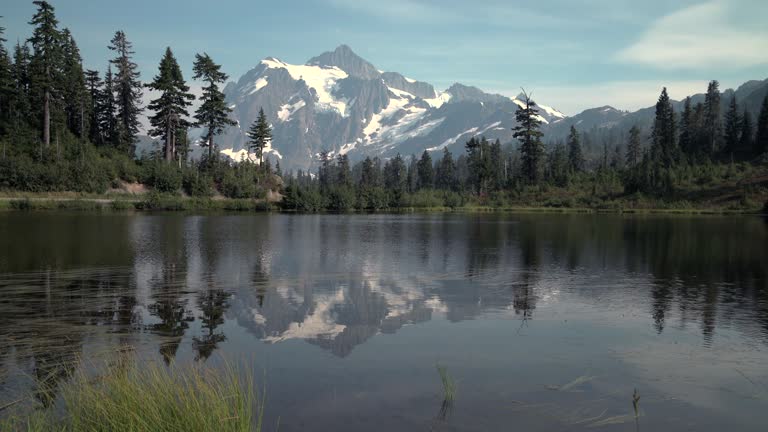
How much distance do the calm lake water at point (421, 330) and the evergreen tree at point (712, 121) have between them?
14692 centimetres

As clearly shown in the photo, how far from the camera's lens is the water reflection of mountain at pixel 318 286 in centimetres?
1455

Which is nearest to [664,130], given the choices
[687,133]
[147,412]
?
[687,133]

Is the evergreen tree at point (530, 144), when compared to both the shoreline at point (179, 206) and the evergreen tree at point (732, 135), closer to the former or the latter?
the shoreline at point (179, 206)

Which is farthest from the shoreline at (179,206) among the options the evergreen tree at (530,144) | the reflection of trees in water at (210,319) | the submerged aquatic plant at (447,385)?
the submerged aquatic plant at (447,385)

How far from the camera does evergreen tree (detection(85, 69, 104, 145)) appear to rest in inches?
3855

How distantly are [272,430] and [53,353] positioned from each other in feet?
20.1

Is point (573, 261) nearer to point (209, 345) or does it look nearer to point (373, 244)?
point (373, 244)

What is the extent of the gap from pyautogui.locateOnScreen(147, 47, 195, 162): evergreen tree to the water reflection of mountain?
192 feet

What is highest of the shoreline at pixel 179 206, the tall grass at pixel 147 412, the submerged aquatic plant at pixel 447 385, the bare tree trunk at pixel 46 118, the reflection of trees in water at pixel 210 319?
the bare tree trunk at pixel 46 118

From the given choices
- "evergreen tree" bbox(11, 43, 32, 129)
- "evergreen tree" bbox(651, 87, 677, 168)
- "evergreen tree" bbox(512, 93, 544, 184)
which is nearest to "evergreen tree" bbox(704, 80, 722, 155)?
"evergreen tree" bbox(651, 87, 677, 168)

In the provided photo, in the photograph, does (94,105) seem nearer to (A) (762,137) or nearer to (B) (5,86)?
(B) (5,86)

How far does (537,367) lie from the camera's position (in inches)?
474

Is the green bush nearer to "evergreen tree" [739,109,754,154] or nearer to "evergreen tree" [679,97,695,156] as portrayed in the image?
"evergreen tree" [679,97,695,156]

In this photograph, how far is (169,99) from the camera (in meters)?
92.1
